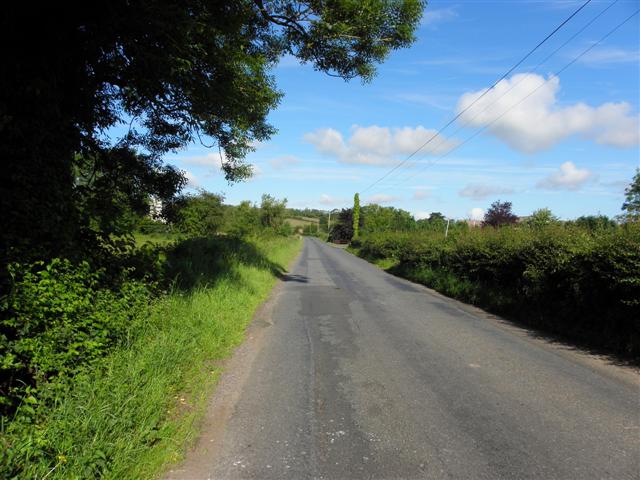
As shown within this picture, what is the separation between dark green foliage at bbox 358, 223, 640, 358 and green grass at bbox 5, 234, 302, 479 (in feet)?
22.2

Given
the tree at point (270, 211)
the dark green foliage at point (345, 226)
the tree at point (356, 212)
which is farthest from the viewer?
the dark green foliage at point (345, 226)

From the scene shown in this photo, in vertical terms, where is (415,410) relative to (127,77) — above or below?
below

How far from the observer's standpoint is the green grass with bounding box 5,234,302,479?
3000mm

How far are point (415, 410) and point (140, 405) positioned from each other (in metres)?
2.77

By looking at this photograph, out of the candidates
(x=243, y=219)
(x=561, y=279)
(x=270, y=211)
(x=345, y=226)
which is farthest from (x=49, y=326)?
(x=345, y=226)

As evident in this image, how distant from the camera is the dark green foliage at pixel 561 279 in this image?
7508 millimetres

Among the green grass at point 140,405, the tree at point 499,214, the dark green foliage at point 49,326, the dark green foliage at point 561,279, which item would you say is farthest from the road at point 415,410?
the tree at point 499,214

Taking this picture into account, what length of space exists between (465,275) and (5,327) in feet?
Result: 46.0

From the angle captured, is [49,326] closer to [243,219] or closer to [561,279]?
[561,279]

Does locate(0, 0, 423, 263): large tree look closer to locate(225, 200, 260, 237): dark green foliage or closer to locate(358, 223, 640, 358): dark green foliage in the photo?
locate(358, 223, 640, 358): dark green foliage

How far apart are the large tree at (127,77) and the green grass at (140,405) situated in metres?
1.49

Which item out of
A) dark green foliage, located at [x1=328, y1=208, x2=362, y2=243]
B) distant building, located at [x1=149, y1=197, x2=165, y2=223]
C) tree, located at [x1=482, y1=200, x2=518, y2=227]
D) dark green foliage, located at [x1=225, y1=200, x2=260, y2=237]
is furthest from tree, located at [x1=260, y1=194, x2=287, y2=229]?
dark green foliage, located at [x1=328, y1=208, x2=362, y2=243]

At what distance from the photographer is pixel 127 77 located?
22.7 ft

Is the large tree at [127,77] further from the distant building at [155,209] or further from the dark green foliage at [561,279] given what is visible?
the dark green foliage at [561,279]
